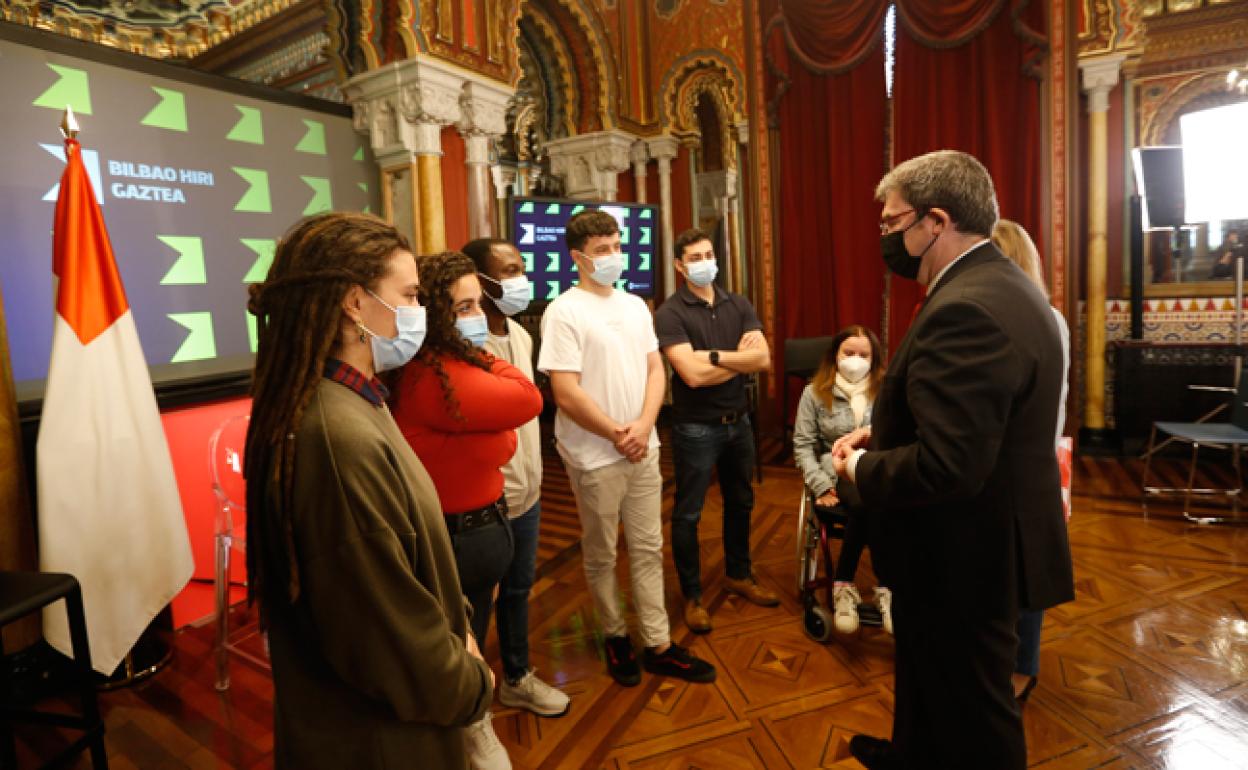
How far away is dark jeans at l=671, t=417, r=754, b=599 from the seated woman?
9.9 inches

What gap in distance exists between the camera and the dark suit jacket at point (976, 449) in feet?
4.10

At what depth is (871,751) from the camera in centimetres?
194

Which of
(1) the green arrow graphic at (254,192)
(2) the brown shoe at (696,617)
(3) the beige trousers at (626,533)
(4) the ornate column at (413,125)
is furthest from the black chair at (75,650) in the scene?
(4) the ornate column at (413,125)

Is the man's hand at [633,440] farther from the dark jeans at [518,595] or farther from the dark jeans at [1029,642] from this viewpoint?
the dark jeans at [1029,642]

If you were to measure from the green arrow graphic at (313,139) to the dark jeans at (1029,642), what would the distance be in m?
4.03

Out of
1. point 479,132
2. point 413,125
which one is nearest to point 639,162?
point 479,132

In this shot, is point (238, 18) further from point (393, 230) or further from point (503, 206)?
point (393, 230)

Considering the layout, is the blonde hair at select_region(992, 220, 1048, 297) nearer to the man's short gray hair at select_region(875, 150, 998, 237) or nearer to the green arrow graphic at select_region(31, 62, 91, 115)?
the man's short gray hair at select_region(875, 150, 998, 237)

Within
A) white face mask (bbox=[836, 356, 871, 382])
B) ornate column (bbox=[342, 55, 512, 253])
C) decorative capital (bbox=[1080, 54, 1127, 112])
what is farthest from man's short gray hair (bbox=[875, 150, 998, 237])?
decorative capital (bbox=[1080, 54, 1127, 112])

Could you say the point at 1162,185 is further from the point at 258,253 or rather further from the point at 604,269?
the point at 258,253

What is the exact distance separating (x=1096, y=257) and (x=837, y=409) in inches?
147

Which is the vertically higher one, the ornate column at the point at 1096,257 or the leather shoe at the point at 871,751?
the ornate column at the point at 1096,257

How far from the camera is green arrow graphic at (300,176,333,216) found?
3.84 meters

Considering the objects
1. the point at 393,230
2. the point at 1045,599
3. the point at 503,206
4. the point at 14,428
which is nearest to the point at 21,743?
the point at 14,428
